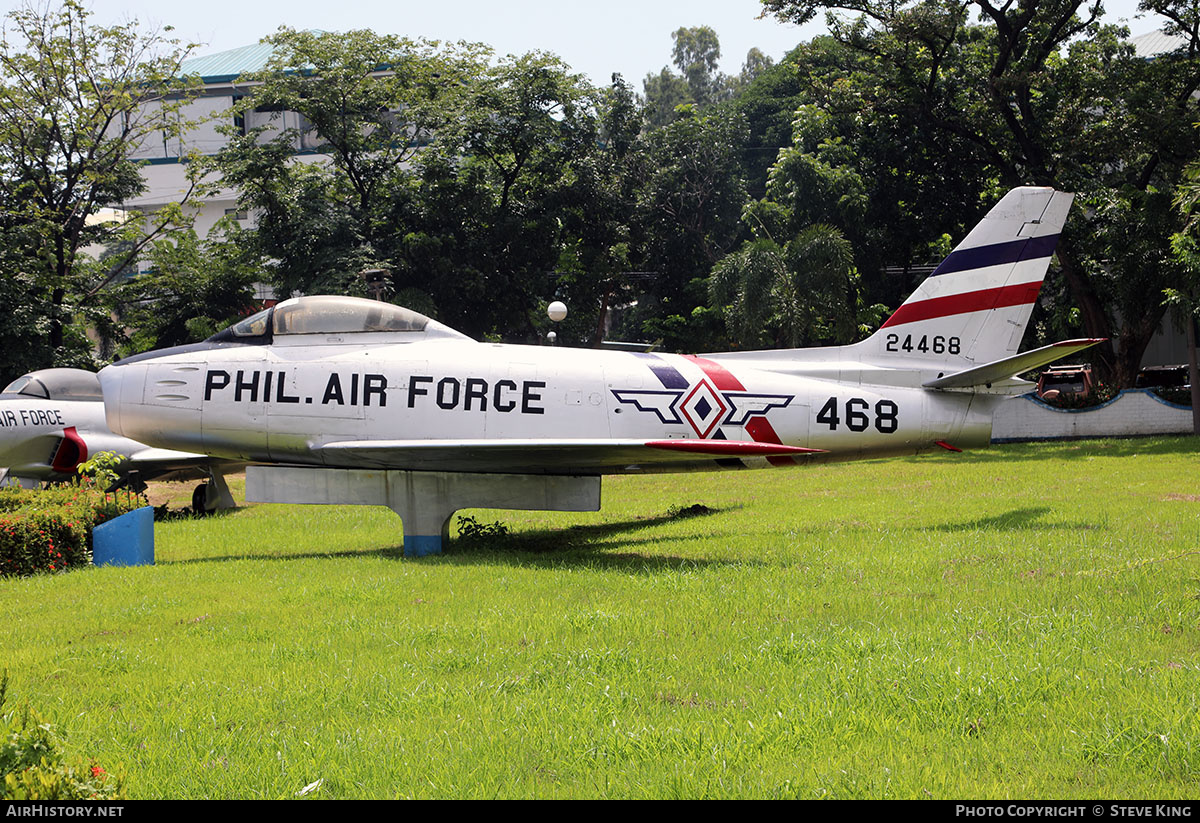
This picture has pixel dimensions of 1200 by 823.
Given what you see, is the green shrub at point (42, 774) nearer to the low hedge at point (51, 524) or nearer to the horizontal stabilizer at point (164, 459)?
the low hedge at point (51, 524)

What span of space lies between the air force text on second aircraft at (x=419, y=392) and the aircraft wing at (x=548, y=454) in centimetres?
63

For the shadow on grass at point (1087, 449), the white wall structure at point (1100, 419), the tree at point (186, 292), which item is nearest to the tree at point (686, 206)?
the white wall structure at point (1100, 419)

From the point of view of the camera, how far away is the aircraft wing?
11141 millimetres

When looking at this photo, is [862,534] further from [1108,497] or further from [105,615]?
[105,615]

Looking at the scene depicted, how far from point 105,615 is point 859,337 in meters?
28.9

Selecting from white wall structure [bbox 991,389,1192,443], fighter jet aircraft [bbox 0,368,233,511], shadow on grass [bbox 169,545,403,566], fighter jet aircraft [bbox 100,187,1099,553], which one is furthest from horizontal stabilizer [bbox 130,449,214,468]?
white wall structure [bbox 991,389,1192,443]

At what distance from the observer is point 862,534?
40.7 feet

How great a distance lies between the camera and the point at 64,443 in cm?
1933

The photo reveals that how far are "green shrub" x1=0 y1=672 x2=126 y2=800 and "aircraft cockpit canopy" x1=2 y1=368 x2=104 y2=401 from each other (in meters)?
17.7

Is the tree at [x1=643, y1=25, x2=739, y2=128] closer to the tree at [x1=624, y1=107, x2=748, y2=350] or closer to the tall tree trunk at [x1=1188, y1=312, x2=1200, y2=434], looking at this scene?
the tree at [x1=624, y1=107, x2=748, y2=350]

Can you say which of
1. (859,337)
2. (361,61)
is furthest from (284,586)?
(361,61)

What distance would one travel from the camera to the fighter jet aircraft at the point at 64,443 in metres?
19.2

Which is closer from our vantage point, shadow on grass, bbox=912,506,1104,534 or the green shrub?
the green shrub

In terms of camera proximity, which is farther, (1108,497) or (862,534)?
(1108,497)
